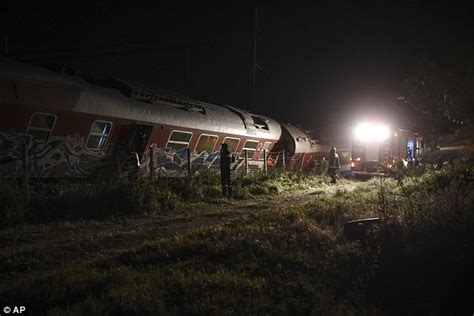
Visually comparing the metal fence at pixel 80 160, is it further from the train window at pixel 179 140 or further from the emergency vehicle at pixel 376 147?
the emergency vehicle at pixel 376 147

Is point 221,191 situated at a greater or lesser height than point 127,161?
lesser

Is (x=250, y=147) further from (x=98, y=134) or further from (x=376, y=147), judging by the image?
(x=98, y=134)

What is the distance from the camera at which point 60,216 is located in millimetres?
9281

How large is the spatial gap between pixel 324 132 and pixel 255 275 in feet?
75.5

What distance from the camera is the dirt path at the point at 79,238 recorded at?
241 inches

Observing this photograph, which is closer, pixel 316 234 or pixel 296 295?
pixel 296 295

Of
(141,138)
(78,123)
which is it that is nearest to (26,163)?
(78,123)

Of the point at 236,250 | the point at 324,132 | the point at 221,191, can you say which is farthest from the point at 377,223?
the point at 324,132

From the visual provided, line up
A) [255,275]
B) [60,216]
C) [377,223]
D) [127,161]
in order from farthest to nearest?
[127,161]
[60,216]
[377,223]
[255,275]

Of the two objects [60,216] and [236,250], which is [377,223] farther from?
[60,216]

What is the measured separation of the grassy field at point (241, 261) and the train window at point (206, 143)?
18.9ft

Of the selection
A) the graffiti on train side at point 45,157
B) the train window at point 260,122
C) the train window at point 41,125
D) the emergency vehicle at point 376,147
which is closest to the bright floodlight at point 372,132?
the emergency vehicle at point 376,147

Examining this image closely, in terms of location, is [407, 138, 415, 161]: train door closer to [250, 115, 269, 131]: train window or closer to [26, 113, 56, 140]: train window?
[250, 115, 269, 131]: train window

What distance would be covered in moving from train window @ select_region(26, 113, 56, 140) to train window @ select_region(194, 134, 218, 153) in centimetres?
615
